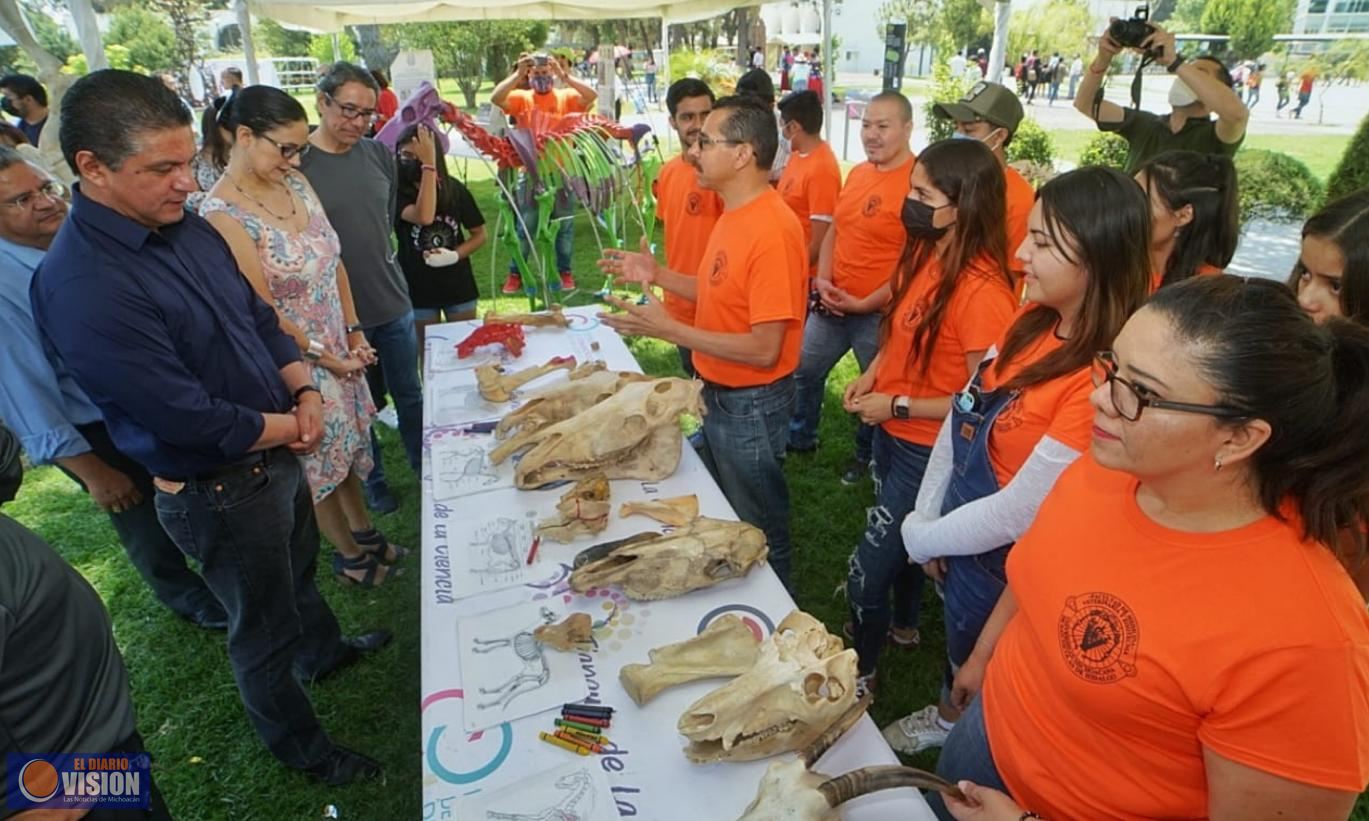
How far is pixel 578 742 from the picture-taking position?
148cm

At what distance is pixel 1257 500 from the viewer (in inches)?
43.9

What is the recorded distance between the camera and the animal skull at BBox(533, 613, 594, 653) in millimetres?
1728

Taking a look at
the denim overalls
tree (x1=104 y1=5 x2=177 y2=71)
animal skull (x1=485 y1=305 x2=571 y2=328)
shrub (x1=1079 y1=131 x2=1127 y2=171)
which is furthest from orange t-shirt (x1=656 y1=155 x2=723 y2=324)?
tree (x1=104 y1=5 x2=177 y2=71)

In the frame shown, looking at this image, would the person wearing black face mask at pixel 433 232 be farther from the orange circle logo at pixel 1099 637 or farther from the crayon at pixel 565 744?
the orange circle logo at pixel 1099 637

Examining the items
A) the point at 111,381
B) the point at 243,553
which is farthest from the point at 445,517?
the point at 111,381

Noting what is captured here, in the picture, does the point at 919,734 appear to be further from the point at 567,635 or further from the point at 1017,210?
the point at 1017,210

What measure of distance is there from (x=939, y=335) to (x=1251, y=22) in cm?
3352

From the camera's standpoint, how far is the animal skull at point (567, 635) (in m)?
1.73

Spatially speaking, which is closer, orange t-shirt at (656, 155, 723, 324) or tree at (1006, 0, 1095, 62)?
orange t-shirt at (656, 155, 723, 324)

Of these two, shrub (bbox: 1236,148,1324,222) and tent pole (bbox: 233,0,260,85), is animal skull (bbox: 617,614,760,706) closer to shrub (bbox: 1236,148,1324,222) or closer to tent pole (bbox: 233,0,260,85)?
tent pole (bbox: 233,0,260,85)

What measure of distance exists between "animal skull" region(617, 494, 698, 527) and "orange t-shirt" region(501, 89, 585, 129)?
6648 millimetres

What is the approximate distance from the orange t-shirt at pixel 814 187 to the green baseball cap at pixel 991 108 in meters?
0.76

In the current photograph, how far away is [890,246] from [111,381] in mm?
3201

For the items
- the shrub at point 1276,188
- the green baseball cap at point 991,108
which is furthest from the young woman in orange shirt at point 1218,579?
the shrub at point 1276,188
